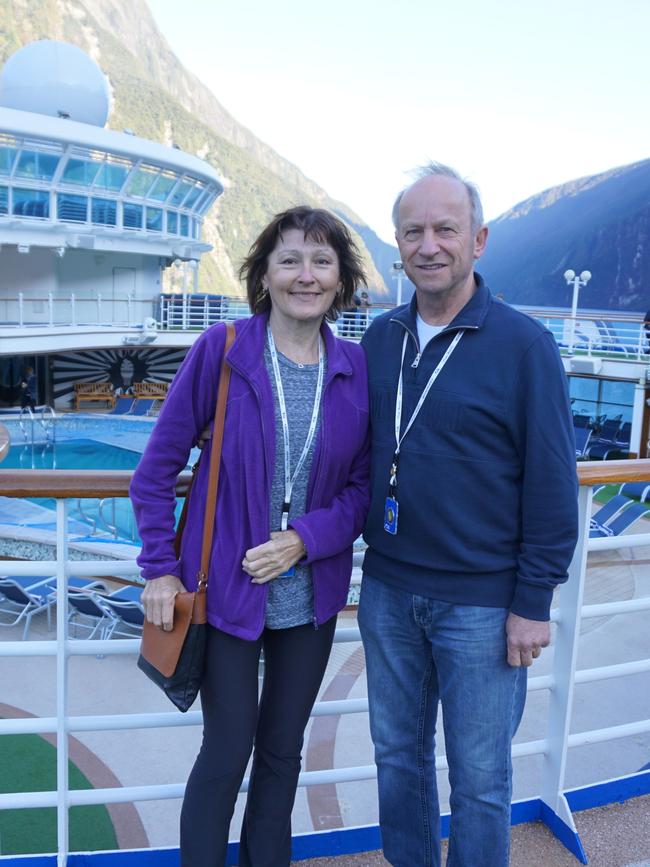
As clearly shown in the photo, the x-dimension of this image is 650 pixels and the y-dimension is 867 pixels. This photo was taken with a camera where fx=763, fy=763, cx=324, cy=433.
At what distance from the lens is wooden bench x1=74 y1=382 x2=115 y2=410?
67.5ft

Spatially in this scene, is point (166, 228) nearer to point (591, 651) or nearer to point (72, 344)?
point (72, 344)

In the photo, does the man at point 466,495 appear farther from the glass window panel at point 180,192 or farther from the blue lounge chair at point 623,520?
the glass window panel at point 180,192

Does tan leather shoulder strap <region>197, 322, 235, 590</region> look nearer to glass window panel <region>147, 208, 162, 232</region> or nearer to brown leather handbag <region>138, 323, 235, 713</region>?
brown leather handbag <region>138, 323, 235, 713</region>

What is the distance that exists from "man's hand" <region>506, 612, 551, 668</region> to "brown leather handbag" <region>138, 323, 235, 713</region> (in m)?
0.66

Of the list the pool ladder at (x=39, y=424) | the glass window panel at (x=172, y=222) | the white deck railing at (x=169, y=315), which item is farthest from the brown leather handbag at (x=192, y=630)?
the glass window panel at (x=172, y=222)

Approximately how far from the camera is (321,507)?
170 centimetres

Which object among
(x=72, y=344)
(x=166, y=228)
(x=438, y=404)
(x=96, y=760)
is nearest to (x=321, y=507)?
(x=438, y=404)

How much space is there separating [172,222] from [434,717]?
2111 centimetres

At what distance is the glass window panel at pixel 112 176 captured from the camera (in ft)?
62.3

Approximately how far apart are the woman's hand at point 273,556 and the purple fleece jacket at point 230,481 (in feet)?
0.06

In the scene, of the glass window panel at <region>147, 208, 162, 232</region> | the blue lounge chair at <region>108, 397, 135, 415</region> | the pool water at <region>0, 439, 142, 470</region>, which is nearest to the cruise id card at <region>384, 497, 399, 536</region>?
the pool water at <region>0, 439, 142, 470</region>

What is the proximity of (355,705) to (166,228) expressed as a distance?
2043 centimetres

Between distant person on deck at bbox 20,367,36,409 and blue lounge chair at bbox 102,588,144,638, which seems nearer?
blue lounge chair at bbox 102,588,144,638

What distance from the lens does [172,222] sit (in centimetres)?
2141
